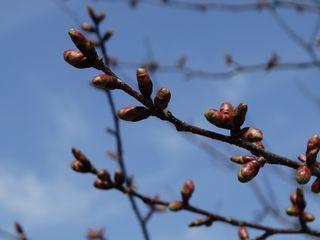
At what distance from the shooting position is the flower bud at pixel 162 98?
4.71ft

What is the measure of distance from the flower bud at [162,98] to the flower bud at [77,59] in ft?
0.69

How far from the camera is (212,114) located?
156 cm

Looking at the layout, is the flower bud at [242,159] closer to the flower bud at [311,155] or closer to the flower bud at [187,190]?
the flower bud at [311,155]

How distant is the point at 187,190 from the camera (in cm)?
265

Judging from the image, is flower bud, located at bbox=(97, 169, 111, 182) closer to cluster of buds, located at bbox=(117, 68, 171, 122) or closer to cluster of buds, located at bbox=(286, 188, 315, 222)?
cluster of buds, located at bbox=(286, 188, 315, 222)

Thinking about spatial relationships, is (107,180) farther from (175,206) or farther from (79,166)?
(175,206)

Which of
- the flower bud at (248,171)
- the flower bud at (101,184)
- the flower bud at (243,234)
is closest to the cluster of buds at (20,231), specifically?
the flower bud at (101,184)

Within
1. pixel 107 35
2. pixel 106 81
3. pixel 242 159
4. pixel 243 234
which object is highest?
pixel 107 35

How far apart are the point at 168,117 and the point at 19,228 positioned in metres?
1.92

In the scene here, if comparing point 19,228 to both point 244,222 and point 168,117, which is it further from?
point 168,117

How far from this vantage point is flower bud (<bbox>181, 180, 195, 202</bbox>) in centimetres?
265

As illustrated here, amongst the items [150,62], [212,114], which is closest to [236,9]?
[150,62]

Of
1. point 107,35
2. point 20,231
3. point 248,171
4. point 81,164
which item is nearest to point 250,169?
point 248,171

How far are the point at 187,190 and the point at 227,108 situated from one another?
1.11 meters
